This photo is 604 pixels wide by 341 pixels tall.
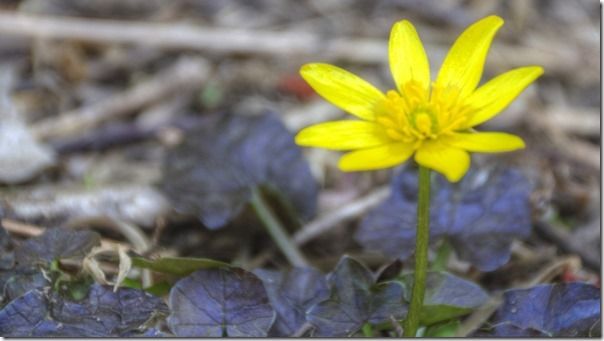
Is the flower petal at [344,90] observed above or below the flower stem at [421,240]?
above

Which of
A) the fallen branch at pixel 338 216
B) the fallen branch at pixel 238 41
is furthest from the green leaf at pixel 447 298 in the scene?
the fallen branch at pixel 238 41

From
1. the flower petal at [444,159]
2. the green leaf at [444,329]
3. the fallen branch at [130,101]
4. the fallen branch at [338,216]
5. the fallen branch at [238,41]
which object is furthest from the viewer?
the fallen branch at [238,41]

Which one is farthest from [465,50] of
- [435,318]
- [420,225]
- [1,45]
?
[1,45]

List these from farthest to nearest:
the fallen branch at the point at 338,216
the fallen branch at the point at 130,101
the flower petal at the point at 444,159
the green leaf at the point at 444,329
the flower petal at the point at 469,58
Answer: the fallen branch at the point at 130,101
the fallen branch at the point at 338,216
the green leaf at the point at 444,329
the flower petal at the point at 469,58
the flower petal at the point at 444,159

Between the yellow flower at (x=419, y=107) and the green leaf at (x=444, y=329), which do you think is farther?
the green leaf at (x=444, y=329)

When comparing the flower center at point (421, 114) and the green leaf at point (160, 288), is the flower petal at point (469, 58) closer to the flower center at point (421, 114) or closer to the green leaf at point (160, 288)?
the flower center at point (421, 114)

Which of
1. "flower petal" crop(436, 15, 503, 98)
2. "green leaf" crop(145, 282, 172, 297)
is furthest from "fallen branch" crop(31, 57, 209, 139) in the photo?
"flower petal" crop(436, 15, 503, 98)

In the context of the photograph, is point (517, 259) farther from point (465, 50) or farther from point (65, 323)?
point (65, 323)

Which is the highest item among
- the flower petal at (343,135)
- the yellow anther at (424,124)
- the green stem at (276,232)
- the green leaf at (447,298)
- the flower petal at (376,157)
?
the yellow anther at (424,124)
